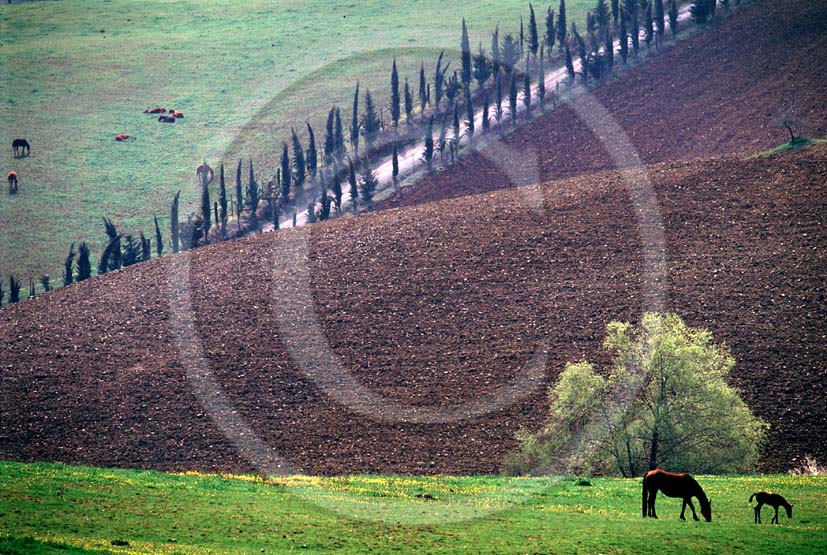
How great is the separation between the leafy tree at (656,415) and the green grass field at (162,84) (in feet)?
198

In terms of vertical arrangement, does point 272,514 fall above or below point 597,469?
above

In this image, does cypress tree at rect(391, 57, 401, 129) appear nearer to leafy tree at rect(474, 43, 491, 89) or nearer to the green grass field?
the green grass field

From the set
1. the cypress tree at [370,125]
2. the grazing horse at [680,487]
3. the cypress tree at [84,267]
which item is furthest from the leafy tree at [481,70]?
the grazing horse at [680,487]

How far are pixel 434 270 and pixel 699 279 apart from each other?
51.3 feet

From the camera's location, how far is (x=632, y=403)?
126ft

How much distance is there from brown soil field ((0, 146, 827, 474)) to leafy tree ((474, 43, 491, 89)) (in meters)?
48.8

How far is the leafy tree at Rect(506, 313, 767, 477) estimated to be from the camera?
123ft

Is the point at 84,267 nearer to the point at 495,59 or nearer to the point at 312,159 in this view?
the point at 312,159

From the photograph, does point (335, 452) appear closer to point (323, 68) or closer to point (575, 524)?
point (575, 524)

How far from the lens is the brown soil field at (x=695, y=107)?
8647 cm

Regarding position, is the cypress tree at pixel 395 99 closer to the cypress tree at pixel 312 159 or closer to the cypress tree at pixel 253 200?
the cypress tree at pixel 312 159

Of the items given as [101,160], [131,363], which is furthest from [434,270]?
[101,160]

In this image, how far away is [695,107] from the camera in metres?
95.9

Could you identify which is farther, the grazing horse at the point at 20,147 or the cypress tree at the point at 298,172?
the grazing horse at the point at 20,147
